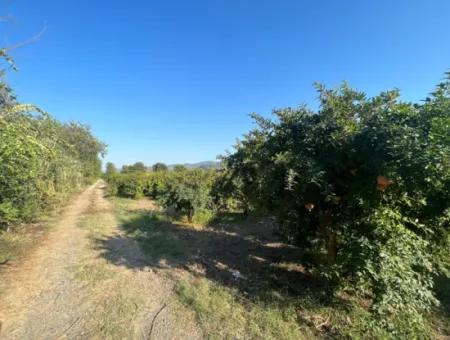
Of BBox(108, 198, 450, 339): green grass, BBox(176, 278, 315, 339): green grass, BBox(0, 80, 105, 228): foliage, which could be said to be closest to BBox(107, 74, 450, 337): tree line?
BBox(108, 198, 450, 339): green grass

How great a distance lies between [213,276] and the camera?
16.5 feet

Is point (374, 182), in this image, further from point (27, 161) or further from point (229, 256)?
point (27, 161)

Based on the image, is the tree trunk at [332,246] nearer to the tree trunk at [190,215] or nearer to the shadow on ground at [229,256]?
the shadow on ground at [229,256]

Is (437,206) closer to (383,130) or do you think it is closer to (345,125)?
(383,130)

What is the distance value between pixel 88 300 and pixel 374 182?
15.5ft

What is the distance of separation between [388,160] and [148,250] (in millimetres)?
5958

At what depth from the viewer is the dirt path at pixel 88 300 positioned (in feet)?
11.0

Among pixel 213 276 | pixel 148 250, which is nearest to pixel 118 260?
pixel 148 250

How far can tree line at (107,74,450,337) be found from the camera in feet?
9.67

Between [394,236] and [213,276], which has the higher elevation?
[394,236]

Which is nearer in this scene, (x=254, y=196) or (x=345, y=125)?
(x=345, y=125)

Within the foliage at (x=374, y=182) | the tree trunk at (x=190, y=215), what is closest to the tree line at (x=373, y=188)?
the foliage at (x=374, y=182)

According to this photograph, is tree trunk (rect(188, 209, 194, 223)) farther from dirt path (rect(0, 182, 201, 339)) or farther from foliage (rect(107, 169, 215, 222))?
dirt path (rect(0, 182, 201, 339))

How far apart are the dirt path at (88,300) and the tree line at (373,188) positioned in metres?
2.37
